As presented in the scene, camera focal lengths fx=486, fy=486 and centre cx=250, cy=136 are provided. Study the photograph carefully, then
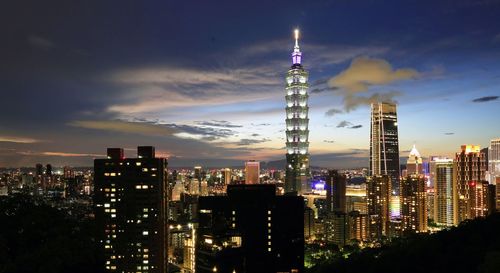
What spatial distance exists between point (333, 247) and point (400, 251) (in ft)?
46.2

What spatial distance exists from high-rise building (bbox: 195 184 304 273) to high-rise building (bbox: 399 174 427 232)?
40.2 ft

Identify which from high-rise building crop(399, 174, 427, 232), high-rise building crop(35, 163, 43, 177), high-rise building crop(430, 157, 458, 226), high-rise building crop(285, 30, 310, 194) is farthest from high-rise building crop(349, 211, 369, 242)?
high-rise building crop(35, 163, 43, 177)

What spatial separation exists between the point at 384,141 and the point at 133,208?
135 ft

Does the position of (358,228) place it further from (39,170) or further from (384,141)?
(384,141)

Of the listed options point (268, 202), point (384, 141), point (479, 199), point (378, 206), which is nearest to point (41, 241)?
point (268, 202)

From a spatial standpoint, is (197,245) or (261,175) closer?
(197,245)

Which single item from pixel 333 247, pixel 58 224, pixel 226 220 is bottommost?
pixel 333 247

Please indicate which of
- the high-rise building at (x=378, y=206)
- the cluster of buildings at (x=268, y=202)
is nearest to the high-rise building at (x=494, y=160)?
the cluster of buildings at (x=268, y=202)

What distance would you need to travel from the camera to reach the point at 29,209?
3822mm

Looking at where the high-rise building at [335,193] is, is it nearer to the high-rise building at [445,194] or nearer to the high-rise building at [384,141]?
the high-rise building at [445,194]

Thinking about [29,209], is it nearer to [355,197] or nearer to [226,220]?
[226,220]

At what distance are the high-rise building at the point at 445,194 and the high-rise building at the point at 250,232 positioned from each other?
16.9 metres

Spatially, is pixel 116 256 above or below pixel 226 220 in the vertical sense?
below

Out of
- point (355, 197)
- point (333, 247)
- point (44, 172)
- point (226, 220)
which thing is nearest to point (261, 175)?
point (355, 197)
